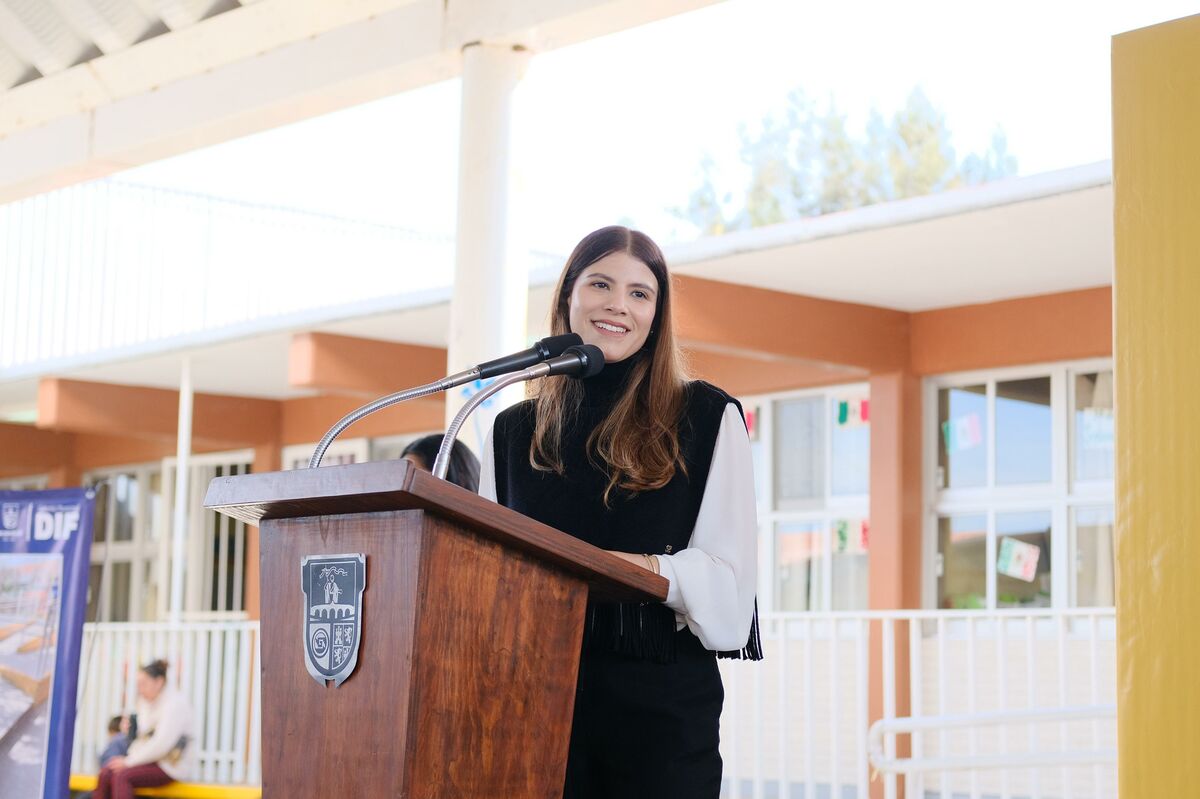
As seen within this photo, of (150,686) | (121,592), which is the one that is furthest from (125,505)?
(150,686)

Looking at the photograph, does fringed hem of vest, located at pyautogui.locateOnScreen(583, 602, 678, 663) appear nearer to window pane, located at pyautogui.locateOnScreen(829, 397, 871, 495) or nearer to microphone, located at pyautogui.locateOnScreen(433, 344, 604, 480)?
microphone, located at pyautogui.locateOnScreen(433, 344, 604, 480)

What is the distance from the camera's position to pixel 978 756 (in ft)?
16.0

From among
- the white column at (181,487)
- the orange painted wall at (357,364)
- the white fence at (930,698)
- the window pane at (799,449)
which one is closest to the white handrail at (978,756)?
the white fence at (930,698)

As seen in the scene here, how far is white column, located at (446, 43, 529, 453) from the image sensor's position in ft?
16.8

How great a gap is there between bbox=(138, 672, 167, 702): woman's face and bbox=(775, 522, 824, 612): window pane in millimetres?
3751

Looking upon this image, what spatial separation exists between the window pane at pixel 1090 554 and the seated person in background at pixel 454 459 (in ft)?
17.9

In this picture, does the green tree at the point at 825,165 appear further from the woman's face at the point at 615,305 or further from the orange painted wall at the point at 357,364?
the woman's face at the point at 615,305

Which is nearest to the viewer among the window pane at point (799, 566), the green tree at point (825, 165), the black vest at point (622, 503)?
the black vest at point (622, 503)

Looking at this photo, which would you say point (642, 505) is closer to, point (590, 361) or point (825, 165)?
point (590, 361)

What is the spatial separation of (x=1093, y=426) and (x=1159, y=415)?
6613 millimetres

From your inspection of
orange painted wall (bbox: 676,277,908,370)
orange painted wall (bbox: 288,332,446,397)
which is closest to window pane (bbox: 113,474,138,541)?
orange painted wall (bbox: 288,332,446,397)

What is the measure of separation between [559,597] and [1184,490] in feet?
2.77

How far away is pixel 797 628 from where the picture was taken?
9578 mm

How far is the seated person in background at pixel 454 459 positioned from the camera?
3.65 meters
